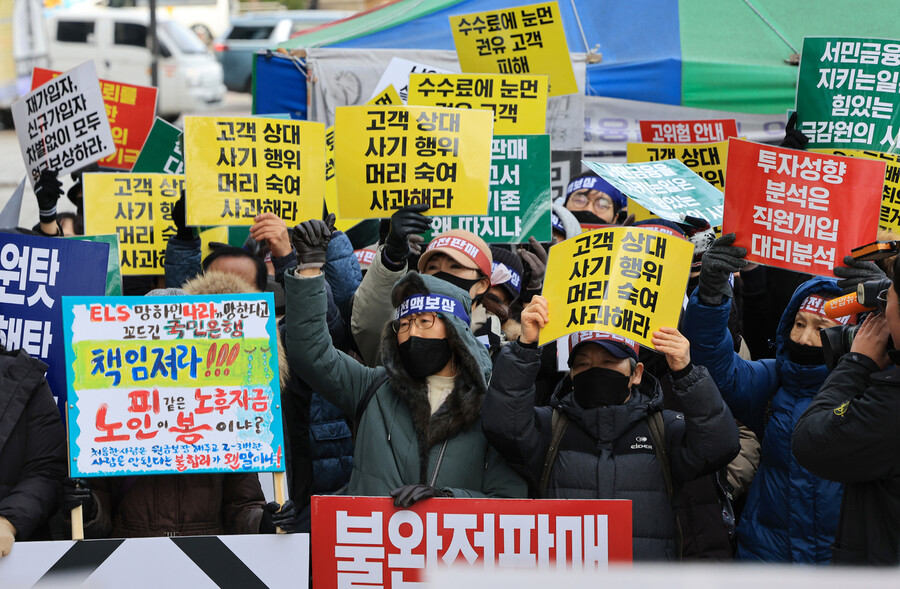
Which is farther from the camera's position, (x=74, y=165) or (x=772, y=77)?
(x=772, y=77)

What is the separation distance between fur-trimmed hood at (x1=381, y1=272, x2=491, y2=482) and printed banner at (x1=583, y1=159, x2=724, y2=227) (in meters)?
0.99

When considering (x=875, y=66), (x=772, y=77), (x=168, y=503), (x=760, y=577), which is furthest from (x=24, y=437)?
(x=772, y=77)

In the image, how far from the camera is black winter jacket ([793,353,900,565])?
122 inches

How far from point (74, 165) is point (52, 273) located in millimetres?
2484

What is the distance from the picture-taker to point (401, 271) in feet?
15.2

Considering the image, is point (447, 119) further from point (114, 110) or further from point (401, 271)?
point (114, 110)

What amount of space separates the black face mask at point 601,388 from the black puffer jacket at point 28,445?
5.78 ft

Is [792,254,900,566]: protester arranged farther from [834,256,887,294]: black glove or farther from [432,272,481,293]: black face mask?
[432,272,481,293]: black face mask

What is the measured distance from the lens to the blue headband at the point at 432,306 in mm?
3998

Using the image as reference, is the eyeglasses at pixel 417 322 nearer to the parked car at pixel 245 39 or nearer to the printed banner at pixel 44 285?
the printed banner at pixel 44 285

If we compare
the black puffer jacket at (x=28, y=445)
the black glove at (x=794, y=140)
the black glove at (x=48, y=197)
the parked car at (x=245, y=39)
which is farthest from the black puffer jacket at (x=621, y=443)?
the parked car at (x=245, y=39)

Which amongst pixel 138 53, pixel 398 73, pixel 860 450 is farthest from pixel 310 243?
pixel 138 53

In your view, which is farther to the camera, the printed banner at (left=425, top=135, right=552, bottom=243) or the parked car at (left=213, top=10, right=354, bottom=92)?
the parked car at (left=213, top=10, right=354, bottom=92)

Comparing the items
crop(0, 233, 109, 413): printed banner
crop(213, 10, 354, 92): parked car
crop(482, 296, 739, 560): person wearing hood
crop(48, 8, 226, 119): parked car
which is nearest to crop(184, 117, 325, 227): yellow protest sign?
crop(0, 233, 109, 413): printed banner
